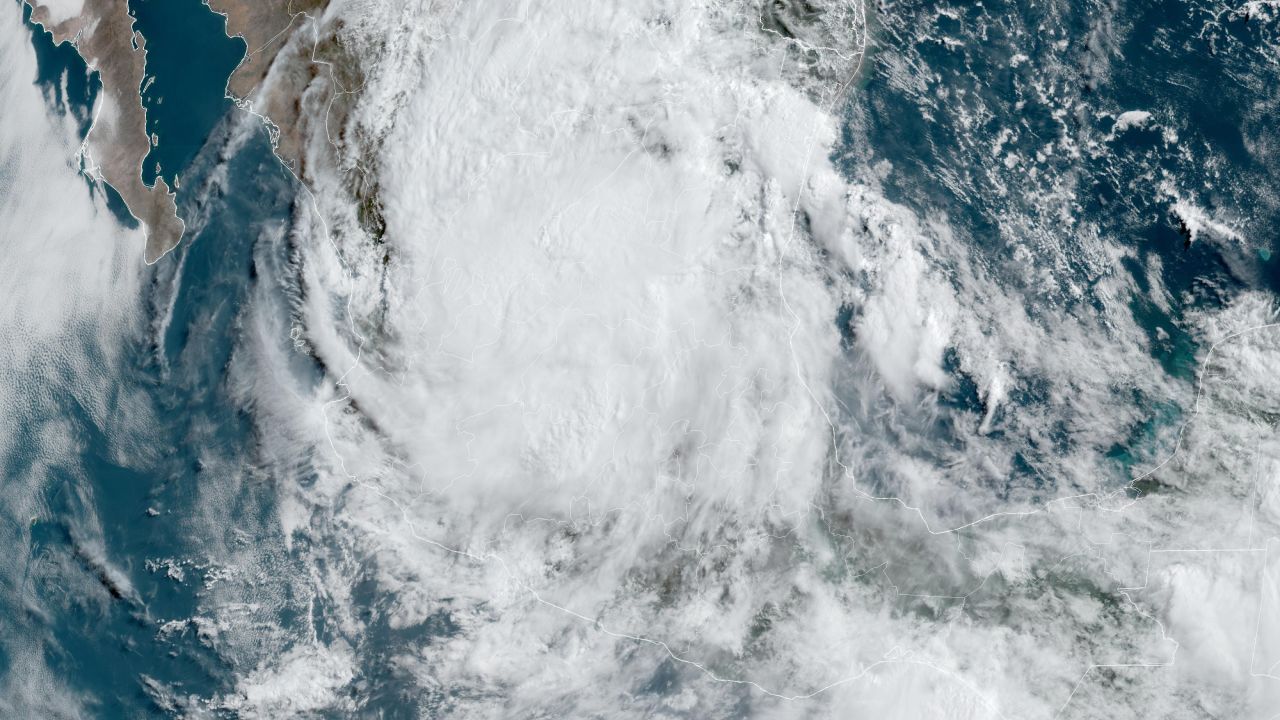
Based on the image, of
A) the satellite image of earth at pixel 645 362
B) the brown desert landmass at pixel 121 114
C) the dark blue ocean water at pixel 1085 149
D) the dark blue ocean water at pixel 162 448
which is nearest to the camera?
the dark blue ocean water at pixel 1085 149

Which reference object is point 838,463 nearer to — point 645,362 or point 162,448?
point 645,362

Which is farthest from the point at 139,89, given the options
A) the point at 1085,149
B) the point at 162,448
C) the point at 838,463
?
the point at 1085,149

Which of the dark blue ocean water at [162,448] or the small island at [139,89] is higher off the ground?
the small island at [139,89]

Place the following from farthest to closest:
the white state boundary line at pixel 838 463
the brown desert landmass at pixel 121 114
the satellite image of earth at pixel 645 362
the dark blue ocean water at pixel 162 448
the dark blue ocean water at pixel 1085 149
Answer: the brown desert landmass at pixel 121 114 < the dark blue ocean water at pixel 162 448 < the white state boundary line at pixel 838 463 < the satellite image of earth at pixel 645 362 < the dark blue ocean water at pixel 1085 149

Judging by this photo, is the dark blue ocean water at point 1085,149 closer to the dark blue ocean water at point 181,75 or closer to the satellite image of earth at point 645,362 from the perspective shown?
the satellite image of earth at point 645,362

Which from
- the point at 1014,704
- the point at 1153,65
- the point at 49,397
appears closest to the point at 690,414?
the point at 1014,704

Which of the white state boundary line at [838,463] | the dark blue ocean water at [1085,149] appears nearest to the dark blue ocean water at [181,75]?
the white state boundary line at [838,463]

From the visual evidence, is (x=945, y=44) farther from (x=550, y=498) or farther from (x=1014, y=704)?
(x=1014, y=704)
